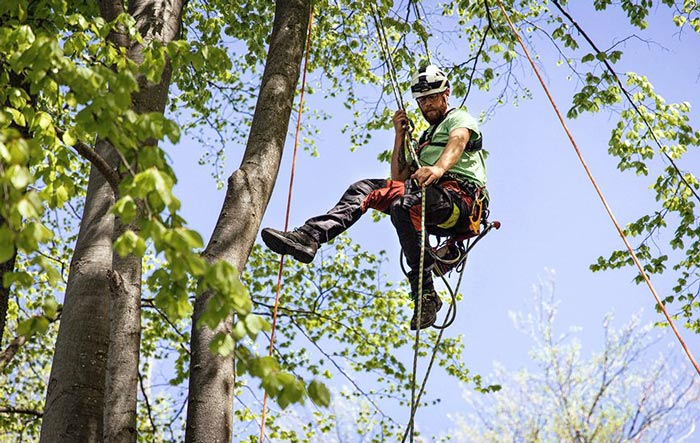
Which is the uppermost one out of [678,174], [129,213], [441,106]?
[678,174]

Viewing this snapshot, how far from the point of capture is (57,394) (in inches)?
151

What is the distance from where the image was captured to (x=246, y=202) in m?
4.26

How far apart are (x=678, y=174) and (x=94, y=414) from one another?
6.44 m

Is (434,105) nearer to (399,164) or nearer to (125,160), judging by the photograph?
(399,164)

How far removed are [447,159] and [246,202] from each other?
120 cm

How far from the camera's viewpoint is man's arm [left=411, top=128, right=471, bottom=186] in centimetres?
456

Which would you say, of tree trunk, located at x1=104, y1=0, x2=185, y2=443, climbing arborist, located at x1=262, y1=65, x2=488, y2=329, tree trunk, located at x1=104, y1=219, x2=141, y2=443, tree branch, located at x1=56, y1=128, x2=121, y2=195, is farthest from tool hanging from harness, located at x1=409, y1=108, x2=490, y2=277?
tree branch, located at x1=56, y1=128, x2=121, y2=195

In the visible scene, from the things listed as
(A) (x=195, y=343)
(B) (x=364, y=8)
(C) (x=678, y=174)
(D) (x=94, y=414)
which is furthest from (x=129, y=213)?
(C) (x=678, y=174)

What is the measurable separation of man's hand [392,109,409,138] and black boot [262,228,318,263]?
3.08 feet

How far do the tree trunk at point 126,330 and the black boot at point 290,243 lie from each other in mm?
680

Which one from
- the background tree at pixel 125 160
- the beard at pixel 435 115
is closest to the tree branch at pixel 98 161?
the background tree at pixel 125 160

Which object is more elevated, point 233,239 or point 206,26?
point 206,26

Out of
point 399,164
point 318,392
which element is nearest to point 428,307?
point 399,164

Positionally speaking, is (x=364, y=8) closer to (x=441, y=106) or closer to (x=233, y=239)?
(x=441, y=106)
